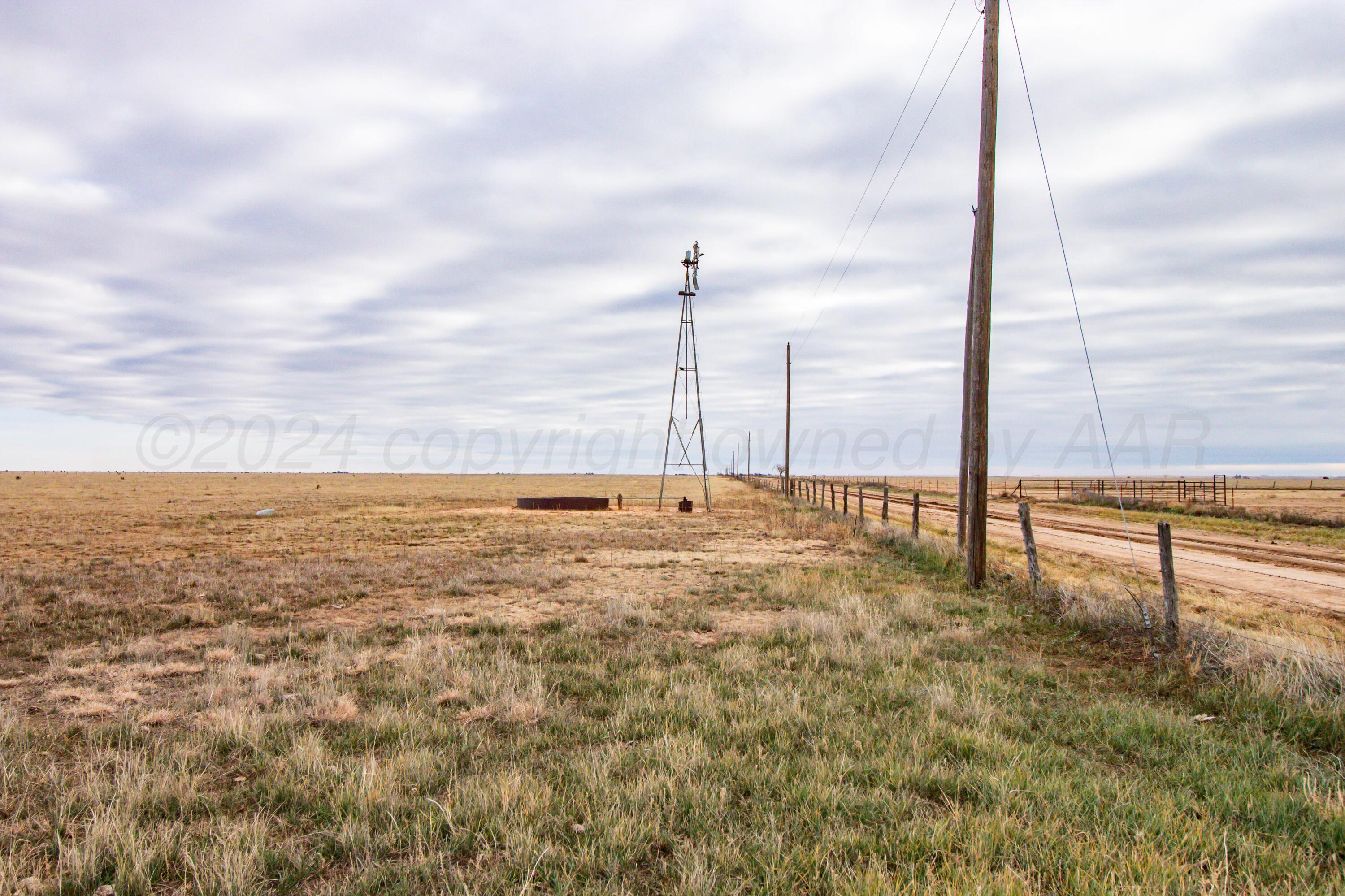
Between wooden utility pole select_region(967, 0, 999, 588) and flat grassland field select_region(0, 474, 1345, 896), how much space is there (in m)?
1.91

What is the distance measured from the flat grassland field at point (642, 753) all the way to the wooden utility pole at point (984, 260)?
75.2 inches

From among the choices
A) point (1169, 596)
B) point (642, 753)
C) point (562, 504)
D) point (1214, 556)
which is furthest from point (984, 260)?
point (562, 504)

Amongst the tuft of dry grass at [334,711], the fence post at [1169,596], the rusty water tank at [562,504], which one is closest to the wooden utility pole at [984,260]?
the fence post at [1169,596]

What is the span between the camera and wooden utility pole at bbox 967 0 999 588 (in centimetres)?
1209

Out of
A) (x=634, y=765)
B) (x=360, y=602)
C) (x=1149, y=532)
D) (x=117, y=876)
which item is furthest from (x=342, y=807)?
(x=1149, y=532)

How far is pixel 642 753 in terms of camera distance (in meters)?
5.16

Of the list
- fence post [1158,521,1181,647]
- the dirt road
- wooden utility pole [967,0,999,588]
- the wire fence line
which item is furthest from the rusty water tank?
fence post [1158,521,1181,647]

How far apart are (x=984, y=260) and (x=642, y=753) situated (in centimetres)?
1022

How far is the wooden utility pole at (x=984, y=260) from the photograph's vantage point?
12.1 metres

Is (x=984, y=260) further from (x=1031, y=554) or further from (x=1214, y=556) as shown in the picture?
(x=1214, y=556)

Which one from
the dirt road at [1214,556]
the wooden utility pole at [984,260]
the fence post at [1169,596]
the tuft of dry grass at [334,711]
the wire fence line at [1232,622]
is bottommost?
the tuft of dry grass at [334,711]

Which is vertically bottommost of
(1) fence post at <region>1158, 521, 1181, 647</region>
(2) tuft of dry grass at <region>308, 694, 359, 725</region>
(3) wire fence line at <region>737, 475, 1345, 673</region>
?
(2) tuft of dry grass at <region>308, 694, 359, 725</region>

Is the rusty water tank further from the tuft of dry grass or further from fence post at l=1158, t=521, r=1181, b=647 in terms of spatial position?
fence post at l=1158, t=521, r=1181, b=647

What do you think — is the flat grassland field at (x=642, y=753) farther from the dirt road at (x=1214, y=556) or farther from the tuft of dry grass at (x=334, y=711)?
the dirt road at (x=1214, y=556)
